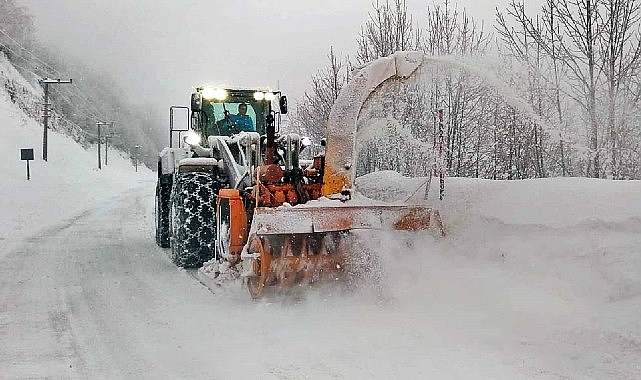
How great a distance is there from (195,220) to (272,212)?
2.45 metres

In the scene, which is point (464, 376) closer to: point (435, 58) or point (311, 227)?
point (311, 227)

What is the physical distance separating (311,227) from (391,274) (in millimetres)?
895

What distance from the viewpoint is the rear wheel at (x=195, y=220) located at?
8.30 meters

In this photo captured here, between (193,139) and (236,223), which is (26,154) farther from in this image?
(236,223)

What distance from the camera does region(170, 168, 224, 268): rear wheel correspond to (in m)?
8.30

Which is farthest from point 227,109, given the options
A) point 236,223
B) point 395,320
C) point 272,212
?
point 395,320

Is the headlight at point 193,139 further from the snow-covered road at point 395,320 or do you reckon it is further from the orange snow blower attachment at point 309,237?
the orange snow blower attachment at point 309,237

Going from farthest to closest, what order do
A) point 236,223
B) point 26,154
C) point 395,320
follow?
point 26,154
point 236,223
point 395,320

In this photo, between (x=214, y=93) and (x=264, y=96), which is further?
(x=264, y=96)

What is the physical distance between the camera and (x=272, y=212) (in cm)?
614

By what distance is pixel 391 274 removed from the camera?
20.5ft

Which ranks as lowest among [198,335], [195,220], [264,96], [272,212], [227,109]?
[198,335]

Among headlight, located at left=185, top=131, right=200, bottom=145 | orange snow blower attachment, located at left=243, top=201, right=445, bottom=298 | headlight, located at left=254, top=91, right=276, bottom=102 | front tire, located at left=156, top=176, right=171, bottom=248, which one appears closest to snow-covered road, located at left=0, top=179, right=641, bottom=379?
orange snow blower attachment, located at left=243, top=201, right=445, bottom=298

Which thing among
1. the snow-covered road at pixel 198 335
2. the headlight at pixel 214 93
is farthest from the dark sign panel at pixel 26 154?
the snow-covered road at pixel 198 335
